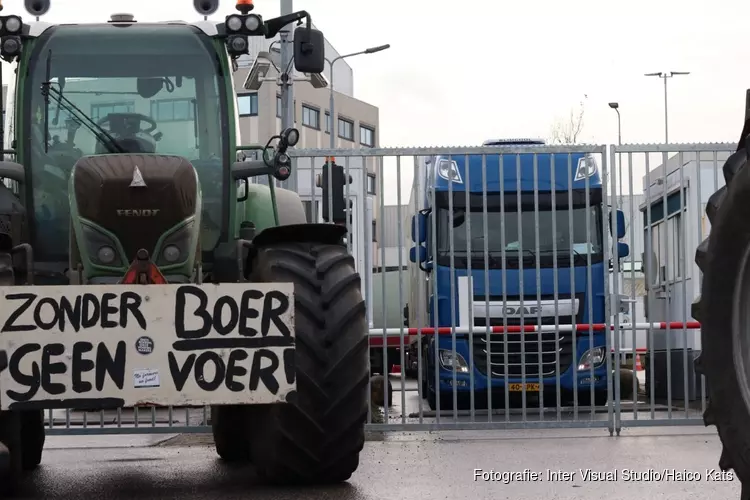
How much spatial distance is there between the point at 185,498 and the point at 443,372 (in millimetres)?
5755

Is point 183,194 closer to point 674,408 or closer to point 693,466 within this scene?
point 693,466

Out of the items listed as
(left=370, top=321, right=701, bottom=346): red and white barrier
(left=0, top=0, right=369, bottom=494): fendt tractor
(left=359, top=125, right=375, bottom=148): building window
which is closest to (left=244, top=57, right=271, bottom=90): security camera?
(left=370, top=321, right=701, bottom=346): red and white barrier

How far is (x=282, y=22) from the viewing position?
8320 millimetres

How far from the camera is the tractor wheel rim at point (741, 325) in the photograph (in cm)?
487

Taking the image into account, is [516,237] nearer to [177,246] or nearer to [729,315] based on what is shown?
[177,246]

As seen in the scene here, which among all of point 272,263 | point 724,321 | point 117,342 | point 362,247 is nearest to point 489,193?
point 362,247

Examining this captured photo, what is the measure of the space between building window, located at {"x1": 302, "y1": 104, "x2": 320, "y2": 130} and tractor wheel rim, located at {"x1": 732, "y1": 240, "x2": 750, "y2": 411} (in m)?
68.7

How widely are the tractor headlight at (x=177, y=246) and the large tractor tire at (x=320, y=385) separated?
47cm

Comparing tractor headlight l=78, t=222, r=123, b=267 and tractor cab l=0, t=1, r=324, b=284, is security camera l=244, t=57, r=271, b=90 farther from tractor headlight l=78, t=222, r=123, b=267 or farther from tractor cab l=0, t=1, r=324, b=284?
tractor headlight l=78, t=222, r=123, b=267

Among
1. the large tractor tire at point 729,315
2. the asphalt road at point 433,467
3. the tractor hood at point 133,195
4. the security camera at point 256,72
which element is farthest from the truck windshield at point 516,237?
the large tractor tire at point 729,315

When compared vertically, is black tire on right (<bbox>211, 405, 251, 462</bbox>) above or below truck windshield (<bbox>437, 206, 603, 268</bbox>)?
below

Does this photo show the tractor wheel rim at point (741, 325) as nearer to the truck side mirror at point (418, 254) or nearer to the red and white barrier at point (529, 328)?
the red and white barrier at point (529, 328)

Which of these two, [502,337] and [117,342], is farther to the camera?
[502,337]

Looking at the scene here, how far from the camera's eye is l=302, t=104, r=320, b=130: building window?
240 feet
